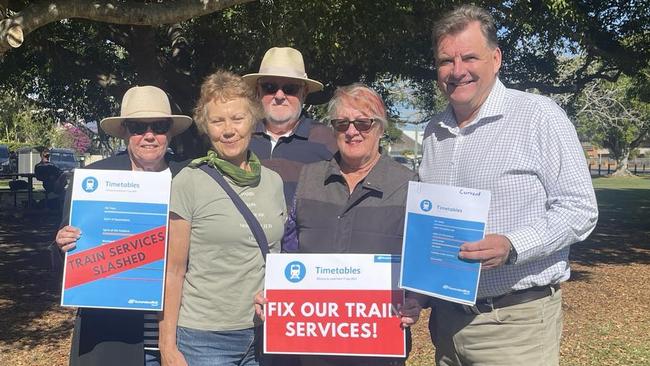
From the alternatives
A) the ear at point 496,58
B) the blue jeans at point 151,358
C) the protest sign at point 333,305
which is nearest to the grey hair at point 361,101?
the ear at point 496,58

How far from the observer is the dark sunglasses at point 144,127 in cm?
372

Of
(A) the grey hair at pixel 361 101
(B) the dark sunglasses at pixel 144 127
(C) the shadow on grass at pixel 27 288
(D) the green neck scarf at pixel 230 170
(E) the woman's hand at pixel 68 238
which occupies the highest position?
(A) the grey hair at pixel 361 101

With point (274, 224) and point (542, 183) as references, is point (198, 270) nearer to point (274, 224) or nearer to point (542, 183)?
point (274, 224)

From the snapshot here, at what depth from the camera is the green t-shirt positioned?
342cm

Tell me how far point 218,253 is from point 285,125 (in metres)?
1.23

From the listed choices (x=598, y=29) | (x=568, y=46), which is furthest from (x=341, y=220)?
(x=568, y=46)

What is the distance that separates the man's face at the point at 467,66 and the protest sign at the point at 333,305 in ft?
2.83

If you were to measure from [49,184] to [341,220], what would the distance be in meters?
21.6

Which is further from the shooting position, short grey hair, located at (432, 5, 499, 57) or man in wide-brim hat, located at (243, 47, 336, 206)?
man in wide-brim hat, located at (243, 47, 336, 206)

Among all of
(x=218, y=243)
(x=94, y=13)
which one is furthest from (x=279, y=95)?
(x=94, y=13)

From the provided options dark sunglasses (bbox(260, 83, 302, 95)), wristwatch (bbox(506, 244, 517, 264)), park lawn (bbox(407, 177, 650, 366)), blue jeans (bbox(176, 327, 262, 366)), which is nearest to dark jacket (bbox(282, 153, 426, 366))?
blue jeans (bbox(176, 327, 262, 366))

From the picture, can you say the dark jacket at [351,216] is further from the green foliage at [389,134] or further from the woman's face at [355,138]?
the green foliage at [389,134]

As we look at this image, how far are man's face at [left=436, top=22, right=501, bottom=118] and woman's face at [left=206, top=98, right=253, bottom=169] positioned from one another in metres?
0.99

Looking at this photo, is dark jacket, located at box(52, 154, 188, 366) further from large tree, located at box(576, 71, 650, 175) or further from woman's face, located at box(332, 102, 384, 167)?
large tree, located at box(576, 71, 650, 175)
